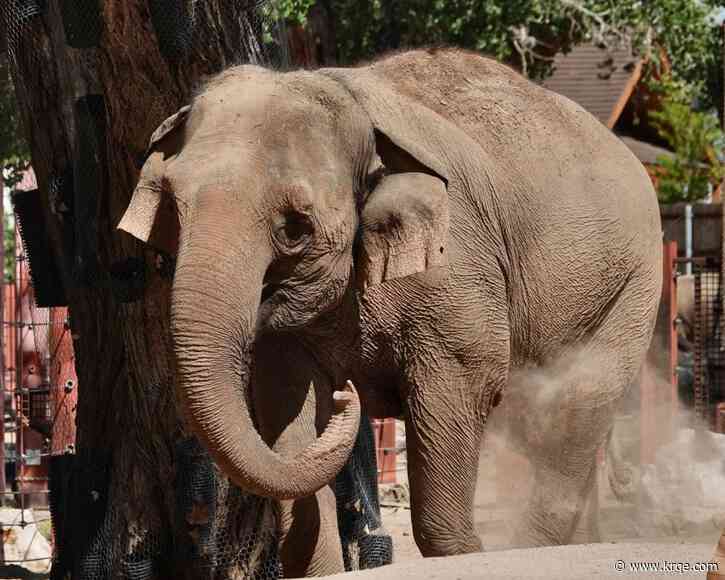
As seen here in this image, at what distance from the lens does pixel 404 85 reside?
661 centimetres

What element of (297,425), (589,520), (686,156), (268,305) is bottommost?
(686,156)

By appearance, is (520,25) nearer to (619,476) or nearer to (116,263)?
(619,476)

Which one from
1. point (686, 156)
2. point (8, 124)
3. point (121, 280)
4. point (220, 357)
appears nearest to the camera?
point (220, 357)

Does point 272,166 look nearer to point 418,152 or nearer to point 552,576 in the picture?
point 418,152

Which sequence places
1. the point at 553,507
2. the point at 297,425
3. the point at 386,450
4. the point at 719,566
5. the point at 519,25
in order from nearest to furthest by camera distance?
the point at 719,566 → the point at 297,425 → the point at 553,507 → the point at 386,450 → the point at 519,25

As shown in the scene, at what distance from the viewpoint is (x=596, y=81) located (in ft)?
103

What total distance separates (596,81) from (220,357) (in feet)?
89.3

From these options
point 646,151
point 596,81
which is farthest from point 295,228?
point 646,151

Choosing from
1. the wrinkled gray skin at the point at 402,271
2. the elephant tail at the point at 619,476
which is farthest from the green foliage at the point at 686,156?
the wrinkled gray skin at the point at 402,271

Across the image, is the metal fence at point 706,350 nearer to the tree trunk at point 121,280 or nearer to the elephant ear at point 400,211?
the tree trunk at point 121,280

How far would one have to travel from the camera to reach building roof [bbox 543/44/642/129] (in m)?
29.2

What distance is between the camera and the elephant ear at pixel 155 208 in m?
5.56

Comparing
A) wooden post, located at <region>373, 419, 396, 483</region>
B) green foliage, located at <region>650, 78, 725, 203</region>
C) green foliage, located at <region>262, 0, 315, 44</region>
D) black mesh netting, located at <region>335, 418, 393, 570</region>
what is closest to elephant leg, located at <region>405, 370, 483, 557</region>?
black mesh netting, located at <region>335, 418, 393, 570</region>

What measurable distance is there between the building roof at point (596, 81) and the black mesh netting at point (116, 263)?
2148cm
